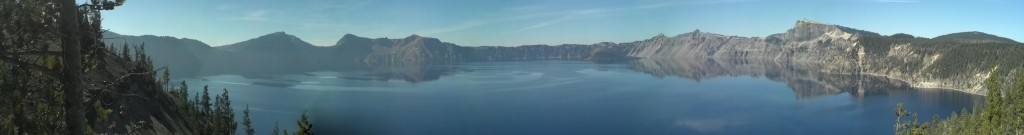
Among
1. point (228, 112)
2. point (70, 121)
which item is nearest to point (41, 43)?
point (70, 121)

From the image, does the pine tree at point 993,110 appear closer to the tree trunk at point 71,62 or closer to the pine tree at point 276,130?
the tree trunk at point 71,62

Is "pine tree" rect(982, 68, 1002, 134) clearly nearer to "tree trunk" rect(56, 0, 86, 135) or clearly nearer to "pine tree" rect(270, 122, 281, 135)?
"tree trunk" rect(56, 0, 86, 135)

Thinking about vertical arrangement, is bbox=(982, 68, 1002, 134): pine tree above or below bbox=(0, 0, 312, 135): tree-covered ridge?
below

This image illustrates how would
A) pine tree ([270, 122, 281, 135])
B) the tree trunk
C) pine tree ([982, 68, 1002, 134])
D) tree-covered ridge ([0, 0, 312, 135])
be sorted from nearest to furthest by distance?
the tree trunk, tree-covered ridge ([0, 0, 312, 135]), pine tree ([982, 68, 1002, 134]), pine tree ([270, 122, 281, 135])

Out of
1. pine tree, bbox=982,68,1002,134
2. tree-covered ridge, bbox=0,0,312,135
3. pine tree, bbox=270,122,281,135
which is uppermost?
tree-covered ridge, bbox=0,0,312,135

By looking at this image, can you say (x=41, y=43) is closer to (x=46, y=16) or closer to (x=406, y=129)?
(x=46, y=16)

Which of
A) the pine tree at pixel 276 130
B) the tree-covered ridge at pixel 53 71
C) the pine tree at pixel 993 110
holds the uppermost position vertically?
the tree-covered ridge at pixel 53 71

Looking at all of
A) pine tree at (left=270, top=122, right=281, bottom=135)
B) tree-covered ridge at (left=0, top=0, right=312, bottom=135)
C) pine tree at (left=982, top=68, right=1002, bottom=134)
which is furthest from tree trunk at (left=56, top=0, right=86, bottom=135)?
pine tree at (left=270, top=122, right=281, bottom=135)

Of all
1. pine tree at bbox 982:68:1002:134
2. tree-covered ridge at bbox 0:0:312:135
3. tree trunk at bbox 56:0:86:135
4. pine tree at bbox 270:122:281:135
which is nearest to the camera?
tree trunk at bbox 56:0:86:135

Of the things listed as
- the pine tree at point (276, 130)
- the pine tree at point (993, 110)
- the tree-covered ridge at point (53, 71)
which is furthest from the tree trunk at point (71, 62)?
the pine tree at point (276, 130)

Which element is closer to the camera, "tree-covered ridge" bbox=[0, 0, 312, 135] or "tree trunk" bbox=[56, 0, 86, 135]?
"tree trunk" bbox=[56, 0, 86, 135]
